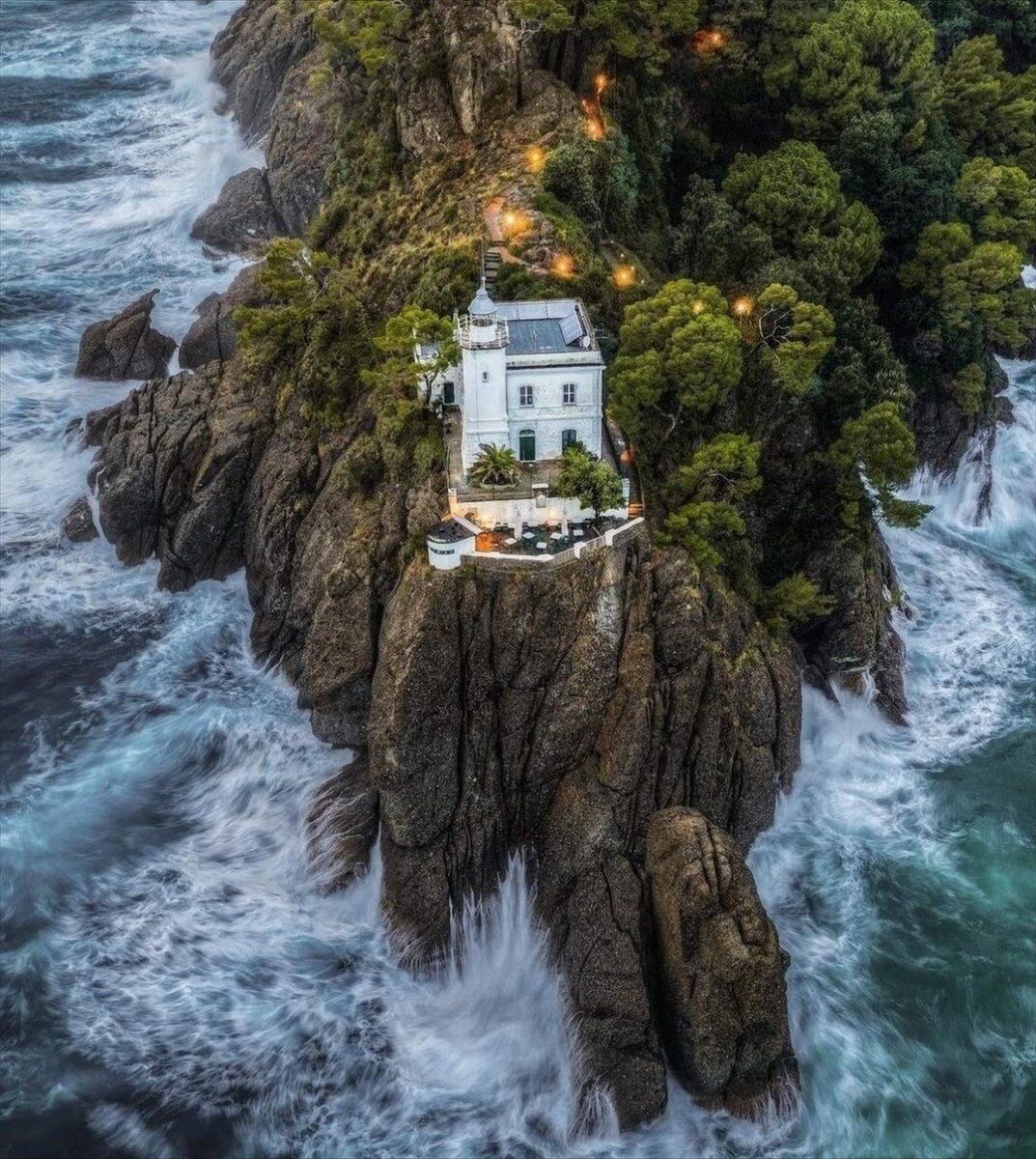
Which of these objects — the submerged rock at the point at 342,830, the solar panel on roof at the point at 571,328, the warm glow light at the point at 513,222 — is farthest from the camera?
the warm glow light at the point at 513,222

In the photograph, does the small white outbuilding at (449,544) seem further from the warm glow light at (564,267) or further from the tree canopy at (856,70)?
the tree canopy at (856,70)

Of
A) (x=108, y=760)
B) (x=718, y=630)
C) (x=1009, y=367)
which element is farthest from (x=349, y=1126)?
(x=1009, y=367)

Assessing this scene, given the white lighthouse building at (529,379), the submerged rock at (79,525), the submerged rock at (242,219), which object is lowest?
the submerged rock at (79,525)

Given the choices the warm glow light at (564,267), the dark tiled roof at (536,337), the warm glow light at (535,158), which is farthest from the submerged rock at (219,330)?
the dark tiled roof at (536,337)

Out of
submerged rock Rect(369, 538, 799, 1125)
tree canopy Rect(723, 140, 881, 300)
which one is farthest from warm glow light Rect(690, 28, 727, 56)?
submerged rock Rect(369, 538, 799, 1125)

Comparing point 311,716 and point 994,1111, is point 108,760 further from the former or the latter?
point 994,1111

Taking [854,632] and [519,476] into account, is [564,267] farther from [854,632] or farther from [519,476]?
[854,632]

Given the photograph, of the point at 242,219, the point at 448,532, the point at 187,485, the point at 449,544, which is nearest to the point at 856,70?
the point at 448,532

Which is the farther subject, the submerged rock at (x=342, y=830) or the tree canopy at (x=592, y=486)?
the submerged rock at (x=342, y=830)
